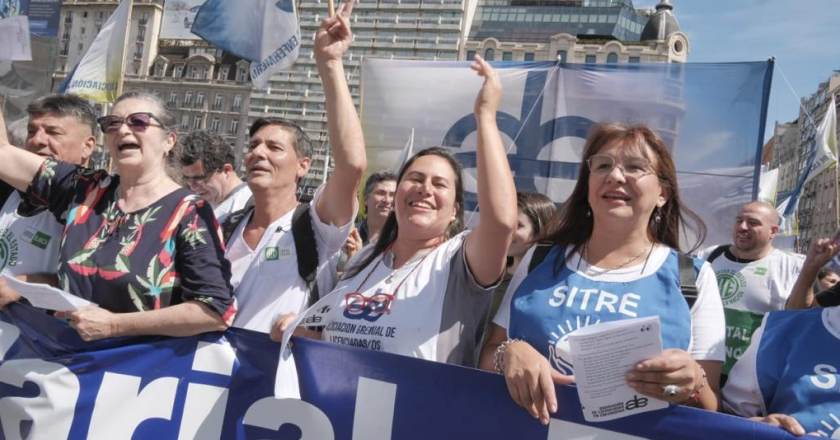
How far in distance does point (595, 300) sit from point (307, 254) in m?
1.11

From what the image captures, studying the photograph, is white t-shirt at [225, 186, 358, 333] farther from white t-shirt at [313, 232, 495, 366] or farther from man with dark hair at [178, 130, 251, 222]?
man with dark hair at [178, 130, 251, 222]

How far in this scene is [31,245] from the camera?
9.27 ft

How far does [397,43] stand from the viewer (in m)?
64.6

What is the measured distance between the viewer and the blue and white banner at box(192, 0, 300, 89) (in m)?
6.77

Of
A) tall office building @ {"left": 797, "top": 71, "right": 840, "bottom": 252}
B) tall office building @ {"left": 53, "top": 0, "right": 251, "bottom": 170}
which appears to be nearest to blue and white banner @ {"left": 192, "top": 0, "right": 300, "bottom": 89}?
tall office building @ {"left": 53, "top": 0, "right": 251, "bottom": 170}

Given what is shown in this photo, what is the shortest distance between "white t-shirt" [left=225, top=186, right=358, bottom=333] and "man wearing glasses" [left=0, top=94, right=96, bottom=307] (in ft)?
2.53

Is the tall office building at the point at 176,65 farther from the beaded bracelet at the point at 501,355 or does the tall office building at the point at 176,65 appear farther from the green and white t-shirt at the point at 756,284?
the beaded bracelet at the point at 501,355

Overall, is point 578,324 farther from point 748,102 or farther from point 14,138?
point 748,102

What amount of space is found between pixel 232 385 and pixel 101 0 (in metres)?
81.9

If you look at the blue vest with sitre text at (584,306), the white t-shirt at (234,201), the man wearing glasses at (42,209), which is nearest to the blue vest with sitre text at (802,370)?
the blue vest with sitre text at (584,306)

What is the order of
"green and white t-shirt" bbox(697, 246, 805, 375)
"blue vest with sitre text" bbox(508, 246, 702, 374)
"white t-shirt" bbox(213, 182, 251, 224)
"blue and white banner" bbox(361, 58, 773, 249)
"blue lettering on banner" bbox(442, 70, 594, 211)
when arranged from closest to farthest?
"blue vest with sitre text" bbox(508, 246, 702, 374), "white t-shirt" bbox(213, 182, 251, 224), "green and white t-shirt" bbox(697, 246, 805, 375), "blue and white banner" bbox(361, 58, 773, 249), "blue lettering on banner" bbox(442, 70, 594, 211)

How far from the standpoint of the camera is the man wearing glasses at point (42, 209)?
9.21 ft

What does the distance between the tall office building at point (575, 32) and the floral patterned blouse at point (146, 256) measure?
61438mm

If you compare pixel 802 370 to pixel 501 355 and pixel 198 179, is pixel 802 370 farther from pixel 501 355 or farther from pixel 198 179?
pixel 198 179
